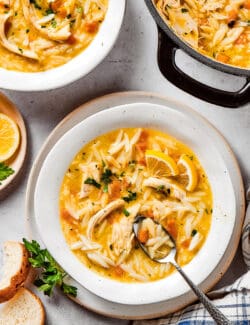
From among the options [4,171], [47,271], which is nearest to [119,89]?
[4,171]

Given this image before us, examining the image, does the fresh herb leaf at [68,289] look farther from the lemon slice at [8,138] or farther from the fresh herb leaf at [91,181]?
the lemon slice at [8,138]

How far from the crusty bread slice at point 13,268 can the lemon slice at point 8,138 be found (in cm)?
38

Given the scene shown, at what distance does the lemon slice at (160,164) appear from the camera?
2.95 metres

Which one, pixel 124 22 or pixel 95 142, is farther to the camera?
pixel 124 22

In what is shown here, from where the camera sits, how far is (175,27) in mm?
2957

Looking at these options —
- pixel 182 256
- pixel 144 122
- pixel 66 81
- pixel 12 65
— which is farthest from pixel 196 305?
pixel 12 65

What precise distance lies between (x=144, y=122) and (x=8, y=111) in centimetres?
60

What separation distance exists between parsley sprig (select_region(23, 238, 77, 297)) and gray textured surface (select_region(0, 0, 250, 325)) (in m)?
0.14

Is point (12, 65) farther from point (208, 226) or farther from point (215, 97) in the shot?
point (208, 226)

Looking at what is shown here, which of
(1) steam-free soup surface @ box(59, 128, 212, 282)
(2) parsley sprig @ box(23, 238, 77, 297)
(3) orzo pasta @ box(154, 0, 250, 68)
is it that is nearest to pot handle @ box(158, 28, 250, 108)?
(3) orzo pasta @ box(154, 0, 250, 68)

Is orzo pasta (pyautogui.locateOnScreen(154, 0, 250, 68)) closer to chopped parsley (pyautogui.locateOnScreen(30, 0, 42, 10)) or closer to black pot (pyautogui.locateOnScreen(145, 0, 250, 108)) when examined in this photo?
black pot (pyautogui.locateOnScreen(145, 0, 250, 108))

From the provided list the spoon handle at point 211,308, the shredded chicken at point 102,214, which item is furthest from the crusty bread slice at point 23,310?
the spoon handle at point 211,308

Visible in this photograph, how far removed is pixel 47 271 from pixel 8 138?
1.93 feet

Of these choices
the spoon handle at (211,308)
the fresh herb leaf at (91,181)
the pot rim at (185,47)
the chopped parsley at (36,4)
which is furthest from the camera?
the chopped parsley at (36,4)
